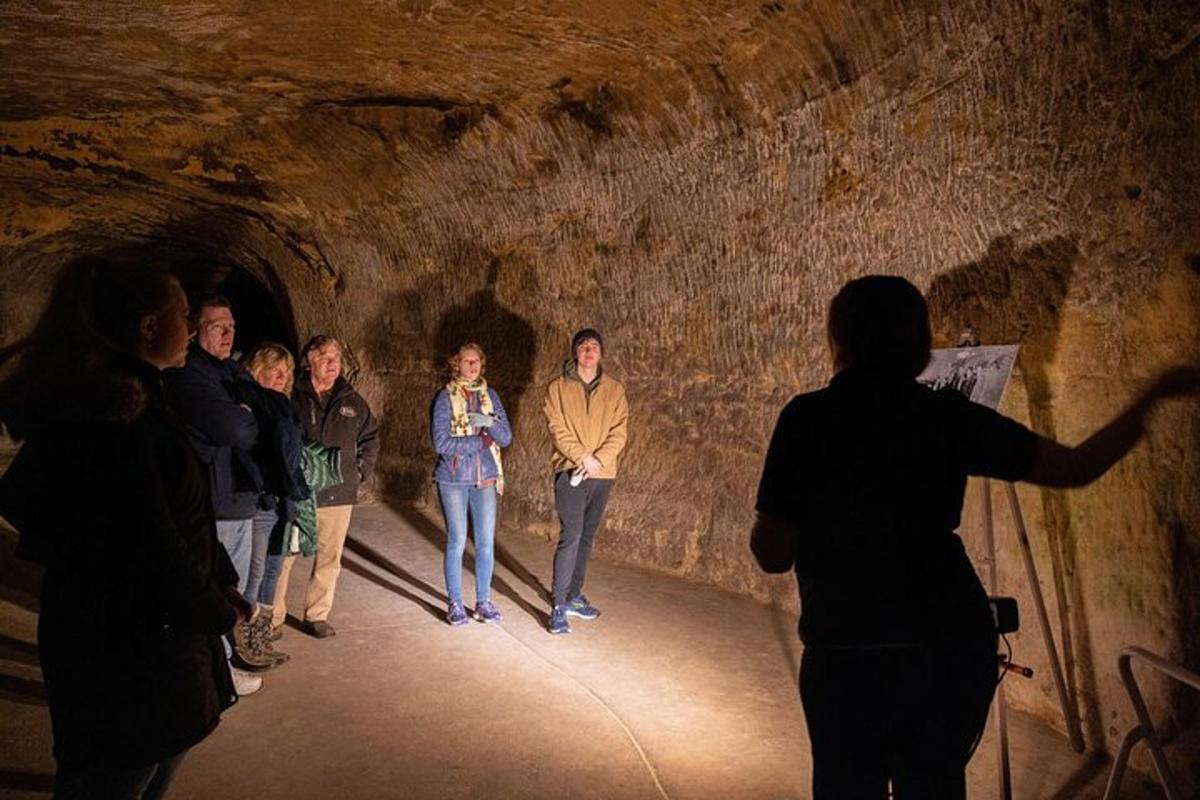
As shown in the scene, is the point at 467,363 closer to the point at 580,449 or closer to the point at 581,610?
the point at 580,449

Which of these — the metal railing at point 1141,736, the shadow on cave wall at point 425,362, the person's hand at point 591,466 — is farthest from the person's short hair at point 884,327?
the shadow on cave wall at point 425,362

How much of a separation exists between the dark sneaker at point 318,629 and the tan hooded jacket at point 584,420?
1.57 m

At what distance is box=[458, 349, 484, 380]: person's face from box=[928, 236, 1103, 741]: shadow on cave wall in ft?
8.81

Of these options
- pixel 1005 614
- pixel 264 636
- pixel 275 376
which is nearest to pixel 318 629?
pixel 264 636

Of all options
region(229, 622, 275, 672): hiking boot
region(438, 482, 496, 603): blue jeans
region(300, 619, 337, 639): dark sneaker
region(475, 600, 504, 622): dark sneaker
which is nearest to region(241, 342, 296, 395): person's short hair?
region(438, 482, 496, 603): blue jeans

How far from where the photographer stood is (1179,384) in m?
2.80

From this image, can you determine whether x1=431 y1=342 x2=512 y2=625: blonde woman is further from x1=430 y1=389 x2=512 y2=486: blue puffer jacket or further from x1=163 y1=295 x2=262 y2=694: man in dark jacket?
x1=163 y1=295 x2=262 y2=694: man in dark jacket

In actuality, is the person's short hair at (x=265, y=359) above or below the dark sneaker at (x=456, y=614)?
above

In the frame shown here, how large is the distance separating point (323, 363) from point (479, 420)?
92cm

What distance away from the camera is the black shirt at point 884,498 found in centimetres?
170

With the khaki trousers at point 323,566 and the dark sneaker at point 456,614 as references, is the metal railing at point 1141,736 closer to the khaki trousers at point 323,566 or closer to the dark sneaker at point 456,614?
the dark sneaker at point 456,614

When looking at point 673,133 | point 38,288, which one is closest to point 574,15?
point 673,133

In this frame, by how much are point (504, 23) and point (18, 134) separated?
5503 millimetres

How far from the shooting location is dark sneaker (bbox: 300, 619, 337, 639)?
4516 mm
